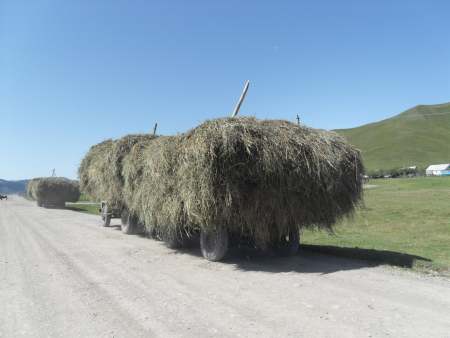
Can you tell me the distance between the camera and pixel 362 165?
360 inches

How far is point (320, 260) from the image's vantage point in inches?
350

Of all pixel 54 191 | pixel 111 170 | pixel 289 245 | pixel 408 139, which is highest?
pixel 408 139

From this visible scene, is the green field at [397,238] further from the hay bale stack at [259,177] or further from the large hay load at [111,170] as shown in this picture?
the large hay load at [111,170]

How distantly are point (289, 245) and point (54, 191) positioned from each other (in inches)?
1455

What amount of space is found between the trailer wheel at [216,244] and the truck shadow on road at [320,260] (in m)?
0.24

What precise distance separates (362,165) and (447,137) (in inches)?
4922

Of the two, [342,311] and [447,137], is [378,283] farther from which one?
[447,137]

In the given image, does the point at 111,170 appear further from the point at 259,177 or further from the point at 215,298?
the point at 215,298

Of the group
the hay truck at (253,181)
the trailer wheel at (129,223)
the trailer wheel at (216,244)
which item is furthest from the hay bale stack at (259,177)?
the trailer wheel at (129,223)

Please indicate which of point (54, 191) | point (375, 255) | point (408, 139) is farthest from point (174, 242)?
point (408, 139)

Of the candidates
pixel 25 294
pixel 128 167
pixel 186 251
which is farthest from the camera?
pixel 128 167

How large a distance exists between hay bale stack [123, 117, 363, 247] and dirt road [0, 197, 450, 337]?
3.40ft

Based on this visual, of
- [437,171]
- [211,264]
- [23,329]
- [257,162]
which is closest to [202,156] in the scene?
[257,162]

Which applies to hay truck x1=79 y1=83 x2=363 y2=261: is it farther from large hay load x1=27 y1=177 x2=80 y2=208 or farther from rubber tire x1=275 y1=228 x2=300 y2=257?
large hay load x1=27 y1=177 x2=80 y2=208
